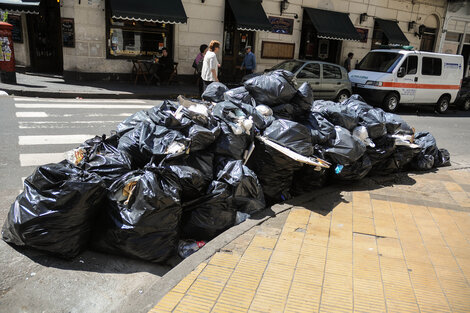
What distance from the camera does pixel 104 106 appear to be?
996 centimetres

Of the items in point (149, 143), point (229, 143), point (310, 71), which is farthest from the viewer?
point (310, 71)

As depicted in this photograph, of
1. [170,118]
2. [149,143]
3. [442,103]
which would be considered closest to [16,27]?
[170,118]

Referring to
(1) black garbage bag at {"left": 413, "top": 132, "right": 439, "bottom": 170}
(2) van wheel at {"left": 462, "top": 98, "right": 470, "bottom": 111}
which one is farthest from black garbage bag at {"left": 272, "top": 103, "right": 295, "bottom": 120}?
(2) van wheel at {"left": 462, "top": 98, "right": 470, "bottom": 111}

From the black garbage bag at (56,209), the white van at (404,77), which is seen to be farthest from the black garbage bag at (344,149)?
the white van at (404,77)

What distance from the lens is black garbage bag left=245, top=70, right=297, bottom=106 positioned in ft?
15.8

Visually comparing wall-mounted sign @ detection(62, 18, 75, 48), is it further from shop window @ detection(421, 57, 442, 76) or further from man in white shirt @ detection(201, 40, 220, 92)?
shop window @ detection(421, 57, 442, 76)

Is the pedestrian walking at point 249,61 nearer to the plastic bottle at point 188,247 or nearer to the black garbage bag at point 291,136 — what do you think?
the black garbage bag at point 291,136

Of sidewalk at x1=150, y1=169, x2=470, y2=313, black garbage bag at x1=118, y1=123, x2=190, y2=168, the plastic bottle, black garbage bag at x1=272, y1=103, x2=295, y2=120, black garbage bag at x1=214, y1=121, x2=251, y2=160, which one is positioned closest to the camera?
sidewalk at x1=150, y1=169, x2=470, y2=313

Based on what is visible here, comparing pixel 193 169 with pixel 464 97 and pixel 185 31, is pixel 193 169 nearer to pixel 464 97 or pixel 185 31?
pixel 185 31

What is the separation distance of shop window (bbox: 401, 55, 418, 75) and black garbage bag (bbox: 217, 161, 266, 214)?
11165 mm

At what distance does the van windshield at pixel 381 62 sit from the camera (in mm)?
13016

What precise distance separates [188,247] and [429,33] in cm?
2443

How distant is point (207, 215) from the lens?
12.0 ft

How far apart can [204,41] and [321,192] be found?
11950mm
